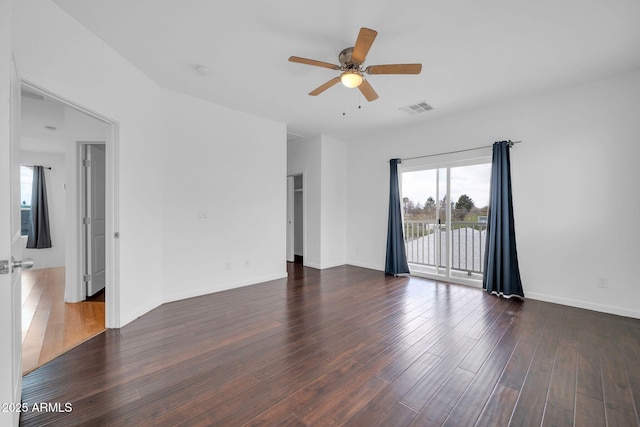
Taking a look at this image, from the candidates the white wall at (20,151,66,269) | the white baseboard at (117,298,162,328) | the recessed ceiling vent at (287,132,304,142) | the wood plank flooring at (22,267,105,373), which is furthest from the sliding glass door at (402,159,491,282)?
the white wall at (20,151,66,269)

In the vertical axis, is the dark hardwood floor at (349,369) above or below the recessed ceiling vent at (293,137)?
below

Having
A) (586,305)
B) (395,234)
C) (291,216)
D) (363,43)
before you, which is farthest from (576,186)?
(291,216)

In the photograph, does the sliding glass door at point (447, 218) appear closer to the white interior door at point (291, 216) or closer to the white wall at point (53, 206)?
the white interior door at point (291, 216)

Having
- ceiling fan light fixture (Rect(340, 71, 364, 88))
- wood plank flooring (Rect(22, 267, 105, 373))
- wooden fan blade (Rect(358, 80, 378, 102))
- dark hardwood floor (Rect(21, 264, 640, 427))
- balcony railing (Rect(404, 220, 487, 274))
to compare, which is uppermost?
wooden fan blade (Rect(358, 80, 378, 102))

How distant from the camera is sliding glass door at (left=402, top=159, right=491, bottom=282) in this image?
440 centimetres

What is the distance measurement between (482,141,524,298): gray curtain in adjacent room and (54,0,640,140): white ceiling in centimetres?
99

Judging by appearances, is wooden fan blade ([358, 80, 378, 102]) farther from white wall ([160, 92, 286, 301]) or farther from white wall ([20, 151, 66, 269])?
white wall ([20, 151, 66, 269])

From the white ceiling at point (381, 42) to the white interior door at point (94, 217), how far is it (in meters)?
1.62

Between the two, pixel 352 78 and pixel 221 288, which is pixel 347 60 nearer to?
pixel 352 78

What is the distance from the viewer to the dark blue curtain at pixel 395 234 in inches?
201

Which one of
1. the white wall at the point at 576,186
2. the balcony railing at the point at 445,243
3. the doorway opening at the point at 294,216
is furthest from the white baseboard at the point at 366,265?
the white wall at the point at 576,186

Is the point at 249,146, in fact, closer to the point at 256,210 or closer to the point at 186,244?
the point at 256,210

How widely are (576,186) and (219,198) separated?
488 centimetres

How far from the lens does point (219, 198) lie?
4.05 metres
